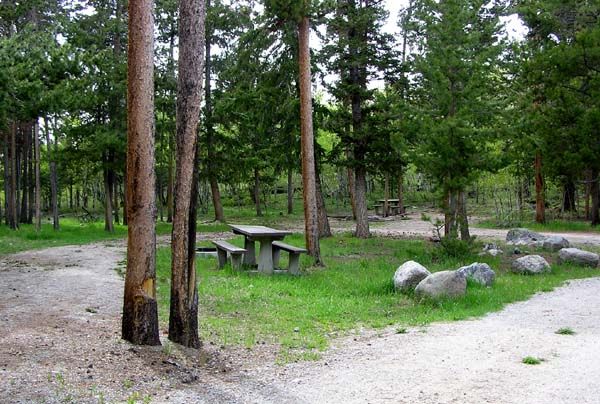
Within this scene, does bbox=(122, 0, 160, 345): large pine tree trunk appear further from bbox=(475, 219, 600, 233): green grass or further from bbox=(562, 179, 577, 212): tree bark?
bbox=(562, 179, 577, 212): tree bark

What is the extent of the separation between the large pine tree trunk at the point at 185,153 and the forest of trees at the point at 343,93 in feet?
0.19

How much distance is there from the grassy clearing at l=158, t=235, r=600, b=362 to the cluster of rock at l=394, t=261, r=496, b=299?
0.17 meters

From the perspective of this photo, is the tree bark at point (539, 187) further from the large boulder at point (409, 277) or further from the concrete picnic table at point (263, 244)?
the large boulder at point (409, 277)

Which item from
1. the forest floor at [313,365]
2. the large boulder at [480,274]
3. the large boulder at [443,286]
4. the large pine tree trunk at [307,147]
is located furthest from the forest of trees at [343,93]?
the large boulder at [443,286]

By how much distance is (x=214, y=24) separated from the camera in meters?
25.8

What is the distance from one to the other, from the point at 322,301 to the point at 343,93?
11008 mm

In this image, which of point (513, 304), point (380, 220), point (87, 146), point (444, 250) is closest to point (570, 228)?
point (380, 220)

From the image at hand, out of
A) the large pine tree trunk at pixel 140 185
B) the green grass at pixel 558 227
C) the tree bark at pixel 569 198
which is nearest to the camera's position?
the large pine tree trunk at pixel 140 185

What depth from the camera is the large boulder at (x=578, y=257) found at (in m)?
13.3

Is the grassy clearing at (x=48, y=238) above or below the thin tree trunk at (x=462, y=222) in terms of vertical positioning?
below

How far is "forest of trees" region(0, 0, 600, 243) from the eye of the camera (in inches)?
499

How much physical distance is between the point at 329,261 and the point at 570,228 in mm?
14953

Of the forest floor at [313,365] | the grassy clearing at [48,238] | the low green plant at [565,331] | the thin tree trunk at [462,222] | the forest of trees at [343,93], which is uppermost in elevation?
the forest of trees at [343,93]

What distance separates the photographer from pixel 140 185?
18.8ft
